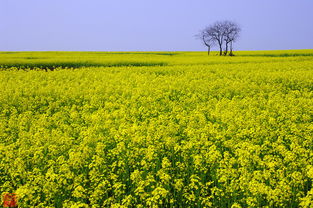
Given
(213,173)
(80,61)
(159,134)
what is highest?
(80,61)

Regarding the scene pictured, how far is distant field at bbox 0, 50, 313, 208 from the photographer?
16.6ft

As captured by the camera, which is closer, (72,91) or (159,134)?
(159,134)

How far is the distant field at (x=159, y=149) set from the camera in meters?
5.07

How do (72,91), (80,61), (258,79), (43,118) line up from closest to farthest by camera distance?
1. (43,118)
2. (72,91)
3. (258,79)
4. (80,61)

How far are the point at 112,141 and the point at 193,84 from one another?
9844mm

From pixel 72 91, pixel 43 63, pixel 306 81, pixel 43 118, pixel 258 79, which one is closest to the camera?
pixel 43 118

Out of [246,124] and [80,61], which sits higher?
[80,61]

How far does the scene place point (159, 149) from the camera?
707 centimetres

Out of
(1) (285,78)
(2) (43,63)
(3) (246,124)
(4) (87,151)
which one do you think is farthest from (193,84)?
(2) (43,63)

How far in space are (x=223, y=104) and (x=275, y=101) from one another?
2321 mm

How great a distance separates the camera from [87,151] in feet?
21.6

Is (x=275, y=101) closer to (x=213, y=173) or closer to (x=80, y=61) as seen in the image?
(x=213, y=173)

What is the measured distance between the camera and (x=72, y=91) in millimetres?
15359

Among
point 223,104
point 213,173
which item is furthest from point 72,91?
point 213,173
